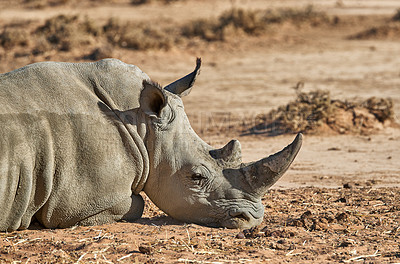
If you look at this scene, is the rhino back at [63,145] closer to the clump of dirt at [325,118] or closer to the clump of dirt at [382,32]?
the clump of dirt at [325,118]

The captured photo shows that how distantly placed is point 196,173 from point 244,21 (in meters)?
13.2

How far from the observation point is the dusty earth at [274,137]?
5.22m

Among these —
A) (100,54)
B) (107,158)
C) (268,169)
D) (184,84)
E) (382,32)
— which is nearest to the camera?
(107,158)

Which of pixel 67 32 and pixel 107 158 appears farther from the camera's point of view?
pixel 67 32

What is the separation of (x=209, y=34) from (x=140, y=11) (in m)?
3.37

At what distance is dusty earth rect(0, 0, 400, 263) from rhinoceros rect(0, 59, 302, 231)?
0.55ft

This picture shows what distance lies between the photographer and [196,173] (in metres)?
5.60

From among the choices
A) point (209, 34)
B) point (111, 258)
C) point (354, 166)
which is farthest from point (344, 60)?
point (111, 258)

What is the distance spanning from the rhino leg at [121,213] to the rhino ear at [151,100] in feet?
2.26

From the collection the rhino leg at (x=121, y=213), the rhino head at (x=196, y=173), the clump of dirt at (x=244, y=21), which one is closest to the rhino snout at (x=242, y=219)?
the rhino head at (x=196, y=173)

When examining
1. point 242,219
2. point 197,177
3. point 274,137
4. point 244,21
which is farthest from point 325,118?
point 244,21

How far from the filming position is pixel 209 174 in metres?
5.64

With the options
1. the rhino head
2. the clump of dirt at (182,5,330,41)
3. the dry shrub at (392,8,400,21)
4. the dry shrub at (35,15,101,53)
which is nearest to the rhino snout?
the rhino head

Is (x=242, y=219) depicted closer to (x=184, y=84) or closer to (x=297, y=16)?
(x=184, y=84)
